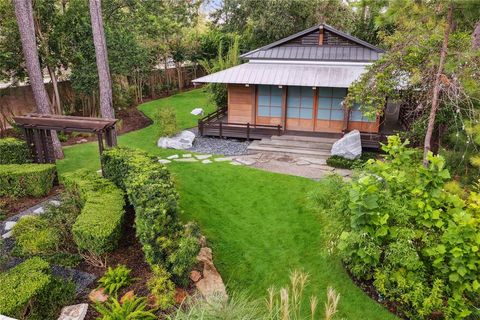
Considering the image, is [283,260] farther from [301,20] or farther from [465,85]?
[301,20]

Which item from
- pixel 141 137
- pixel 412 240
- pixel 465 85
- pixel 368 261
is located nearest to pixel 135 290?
pixel 368 261

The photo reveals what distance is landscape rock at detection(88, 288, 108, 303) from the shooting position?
4582 millimetres

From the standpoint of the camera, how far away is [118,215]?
18.9 feet

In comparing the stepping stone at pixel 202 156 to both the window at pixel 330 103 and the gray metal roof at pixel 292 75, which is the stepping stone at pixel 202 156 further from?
the window at pixel 330 103

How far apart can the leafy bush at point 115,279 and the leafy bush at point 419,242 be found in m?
3.00

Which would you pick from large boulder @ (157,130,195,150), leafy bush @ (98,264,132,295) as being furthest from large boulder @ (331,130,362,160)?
leafy bush @ (98,264,132,295)

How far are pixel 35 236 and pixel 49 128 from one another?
10.7 ft

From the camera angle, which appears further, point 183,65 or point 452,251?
point 183,65

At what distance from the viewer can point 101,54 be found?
10750 mm

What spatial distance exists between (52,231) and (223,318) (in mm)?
3799

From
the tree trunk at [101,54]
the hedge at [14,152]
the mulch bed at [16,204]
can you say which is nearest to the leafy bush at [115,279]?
the mulch bed at [16,204]

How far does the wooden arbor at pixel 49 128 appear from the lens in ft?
26.0

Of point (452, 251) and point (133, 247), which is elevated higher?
point (452, 251)

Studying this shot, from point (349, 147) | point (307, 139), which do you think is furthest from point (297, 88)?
point (349, 147)
